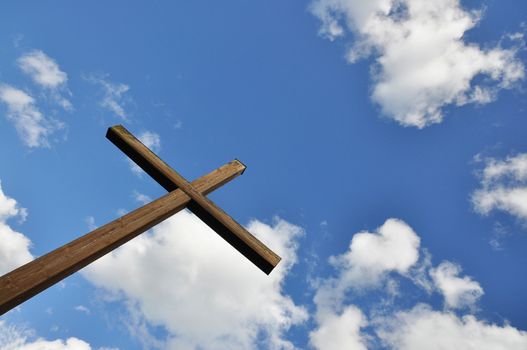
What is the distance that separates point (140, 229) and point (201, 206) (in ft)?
2.49

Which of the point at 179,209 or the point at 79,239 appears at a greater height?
the point at 179,209

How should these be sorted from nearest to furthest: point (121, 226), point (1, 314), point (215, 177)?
point (1, 314), point (121, 226), point (215, 177)

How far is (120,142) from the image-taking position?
12.8 ft

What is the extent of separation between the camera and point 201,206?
3617 millimetres

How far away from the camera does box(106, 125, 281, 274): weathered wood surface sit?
3.62 meters

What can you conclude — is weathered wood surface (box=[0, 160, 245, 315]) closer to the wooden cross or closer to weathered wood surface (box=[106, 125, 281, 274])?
the wooden cross

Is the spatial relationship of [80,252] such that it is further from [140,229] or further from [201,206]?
[201,206]

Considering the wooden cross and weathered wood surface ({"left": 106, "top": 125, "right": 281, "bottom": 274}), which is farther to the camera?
weathered wood surface ({"left": 106, "top": 125, "right": 281, "bottom": 274})

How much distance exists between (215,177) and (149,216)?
112 centimetres

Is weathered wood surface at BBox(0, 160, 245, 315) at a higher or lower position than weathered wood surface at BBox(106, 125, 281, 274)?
lower

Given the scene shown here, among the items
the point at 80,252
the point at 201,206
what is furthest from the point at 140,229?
the point at 201,206

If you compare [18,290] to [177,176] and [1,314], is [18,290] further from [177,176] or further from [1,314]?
[177,176]

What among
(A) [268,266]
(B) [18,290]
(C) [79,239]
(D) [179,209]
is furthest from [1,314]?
(A) [268,266]

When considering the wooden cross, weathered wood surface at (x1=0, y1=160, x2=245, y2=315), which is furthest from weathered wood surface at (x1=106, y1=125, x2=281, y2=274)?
weathered wood surface at (x1=0, y1=160, x2=245, y2=315)
